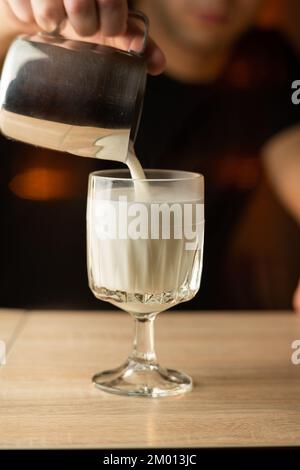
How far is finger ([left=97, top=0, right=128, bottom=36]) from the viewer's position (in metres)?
0.84

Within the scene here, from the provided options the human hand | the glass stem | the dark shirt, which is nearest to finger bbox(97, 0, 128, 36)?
the human hand

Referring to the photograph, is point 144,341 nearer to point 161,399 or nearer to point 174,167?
point 161,399

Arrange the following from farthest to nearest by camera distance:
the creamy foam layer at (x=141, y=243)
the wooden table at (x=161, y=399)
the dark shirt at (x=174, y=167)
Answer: the dark shirt at (x=174, y=167), the creamy foam layer at (x=141, y=243), the wooden table at (x=161, y=399)

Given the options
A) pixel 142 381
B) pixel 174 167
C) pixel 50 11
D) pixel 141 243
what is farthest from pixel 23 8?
pixel 174 167

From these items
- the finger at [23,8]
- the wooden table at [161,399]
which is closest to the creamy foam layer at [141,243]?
the wooden table at [161,399]

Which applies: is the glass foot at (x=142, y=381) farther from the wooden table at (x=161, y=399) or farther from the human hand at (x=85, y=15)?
the human hand at (x=85, y=15)

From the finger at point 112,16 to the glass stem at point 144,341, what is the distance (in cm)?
31

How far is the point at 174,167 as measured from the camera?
1535mm

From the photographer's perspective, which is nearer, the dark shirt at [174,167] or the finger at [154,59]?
the finger at [154,59]

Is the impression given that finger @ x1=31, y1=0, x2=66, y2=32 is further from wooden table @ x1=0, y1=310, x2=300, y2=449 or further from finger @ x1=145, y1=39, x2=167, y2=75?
wooden table @ x1=0, y1=310, x2=300, y2=449

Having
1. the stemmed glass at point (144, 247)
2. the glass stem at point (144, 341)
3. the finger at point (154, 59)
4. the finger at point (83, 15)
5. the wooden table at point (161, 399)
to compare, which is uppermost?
the finger at point (83, 15)

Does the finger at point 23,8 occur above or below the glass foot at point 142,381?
above

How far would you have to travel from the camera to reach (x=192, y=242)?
0.83 m

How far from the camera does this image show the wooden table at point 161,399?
0.69 m
